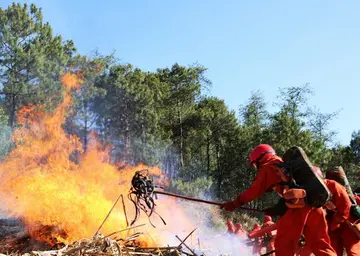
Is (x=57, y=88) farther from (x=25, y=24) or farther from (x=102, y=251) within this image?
(x=102, y=251)

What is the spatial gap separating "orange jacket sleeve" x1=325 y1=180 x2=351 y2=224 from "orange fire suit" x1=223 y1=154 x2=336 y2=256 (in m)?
0.81

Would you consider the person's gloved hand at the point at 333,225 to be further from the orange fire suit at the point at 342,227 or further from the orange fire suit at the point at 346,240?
the orange fire suit at the point at 346,240

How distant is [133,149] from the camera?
1304 inches

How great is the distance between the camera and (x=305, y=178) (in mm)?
6375

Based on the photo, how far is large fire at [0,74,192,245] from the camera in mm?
13688

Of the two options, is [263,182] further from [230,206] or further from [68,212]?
[68,212]

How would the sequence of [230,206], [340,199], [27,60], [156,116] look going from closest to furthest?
[230,206] → [340,199] → [27,60] → [156,116]

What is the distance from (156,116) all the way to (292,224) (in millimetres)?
28303

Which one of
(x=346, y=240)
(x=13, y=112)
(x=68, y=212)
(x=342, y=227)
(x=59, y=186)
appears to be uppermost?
(x=13, y=112)

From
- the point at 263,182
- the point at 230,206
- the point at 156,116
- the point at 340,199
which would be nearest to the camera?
the point at 263,182

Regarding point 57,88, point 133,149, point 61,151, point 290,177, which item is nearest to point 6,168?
point 61,151

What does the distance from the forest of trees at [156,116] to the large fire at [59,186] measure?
964mm

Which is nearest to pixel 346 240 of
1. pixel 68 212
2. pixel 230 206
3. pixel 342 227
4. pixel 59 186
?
pixel 342 227

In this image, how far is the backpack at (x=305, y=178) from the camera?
624cm
